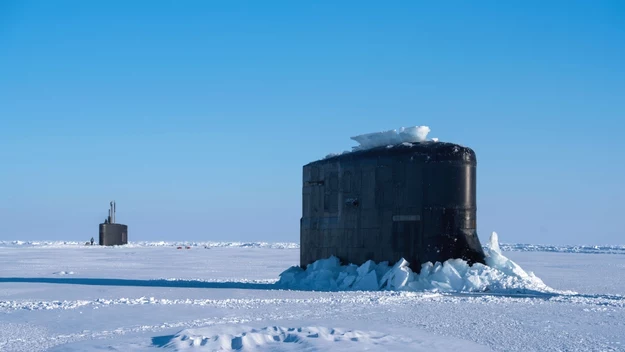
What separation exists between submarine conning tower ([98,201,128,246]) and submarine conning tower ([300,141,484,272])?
142 ft

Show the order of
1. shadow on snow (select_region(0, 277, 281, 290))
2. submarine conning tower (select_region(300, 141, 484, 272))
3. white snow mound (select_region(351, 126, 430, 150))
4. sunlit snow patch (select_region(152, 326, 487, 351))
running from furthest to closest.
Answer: shadow on snow (select_region(0, 277, 281, 290)) < white snow mound (select_region(351, 126, 430, 150)) < submarine conning tower (select_region(300, 141, 484, 272)) < sunlit snow patch (select_region(152, 326, 487, 351))

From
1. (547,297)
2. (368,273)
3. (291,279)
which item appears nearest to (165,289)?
(291,279)

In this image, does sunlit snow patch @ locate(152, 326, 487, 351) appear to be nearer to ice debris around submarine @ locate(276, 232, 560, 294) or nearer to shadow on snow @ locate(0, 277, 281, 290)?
ice debris around submarine @ locate(276, 232, 560, 294)

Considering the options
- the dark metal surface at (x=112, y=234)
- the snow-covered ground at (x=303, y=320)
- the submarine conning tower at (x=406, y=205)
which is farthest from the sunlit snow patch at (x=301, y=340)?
the dark metal surface at (x=112, y=234)

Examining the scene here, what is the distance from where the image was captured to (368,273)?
16.0 meters

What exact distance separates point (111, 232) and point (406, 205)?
45688mm

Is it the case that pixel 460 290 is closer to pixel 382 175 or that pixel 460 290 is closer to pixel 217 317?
pixel 382 175

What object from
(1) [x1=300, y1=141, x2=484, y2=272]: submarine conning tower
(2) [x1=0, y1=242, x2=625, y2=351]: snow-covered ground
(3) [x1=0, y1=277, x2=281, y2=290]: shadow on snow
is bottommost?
(3) [x1=0, y1=277, x2=281, y2=290]: shadow on snow

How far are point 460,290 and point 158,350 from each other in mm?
8049

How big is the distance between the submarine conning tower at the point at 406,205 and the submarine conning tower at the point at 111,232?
43.2 m

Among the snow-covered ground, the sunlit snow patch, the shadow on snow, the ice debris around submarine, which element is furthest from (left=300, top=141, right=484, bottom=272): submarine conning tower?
the sunlit snow patch

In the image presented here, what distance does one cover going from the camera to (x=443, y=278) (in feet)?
50.3

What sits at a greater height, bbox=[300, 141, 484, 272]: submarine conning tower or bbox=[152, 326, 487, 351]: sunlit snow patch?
bbox=[300, 141, 484, 272]: submarine conning tower

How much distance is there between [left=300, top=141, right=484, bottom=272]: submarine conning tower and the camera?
15.6 metres
